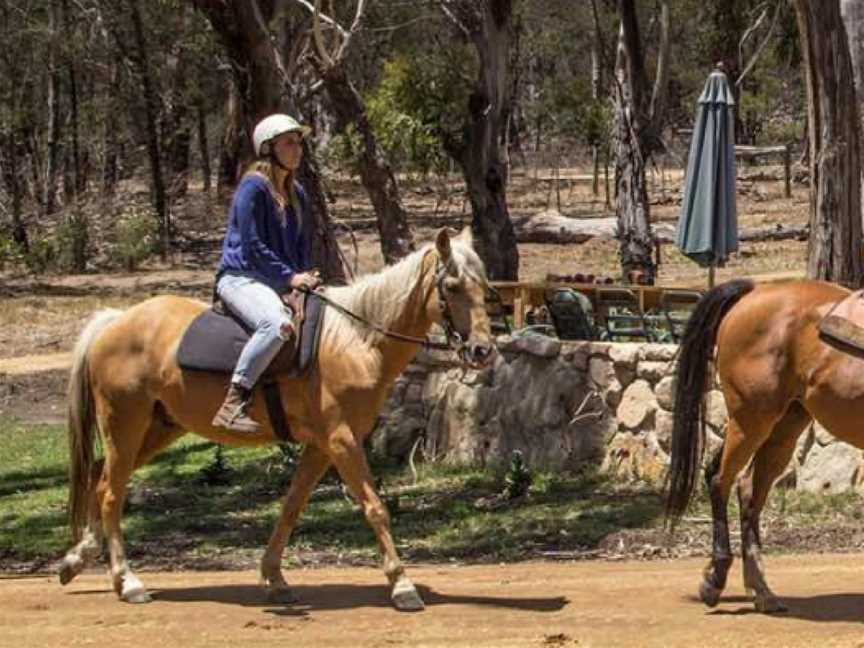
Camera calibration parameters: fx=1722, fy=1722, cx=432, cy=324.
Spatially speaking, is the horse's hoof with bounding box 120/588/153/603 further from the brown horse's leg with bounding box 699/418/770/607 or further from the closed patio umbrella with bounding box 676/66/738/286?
the closed patio umbrella with bounding box 676/66/738/286

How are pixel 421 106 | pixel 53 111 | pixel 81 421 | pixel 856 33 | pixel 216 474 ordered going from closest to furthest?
pixel 81 421 → pixel 216 474 → pixel 856 33 → pixel 421 106 → pixel 53 111

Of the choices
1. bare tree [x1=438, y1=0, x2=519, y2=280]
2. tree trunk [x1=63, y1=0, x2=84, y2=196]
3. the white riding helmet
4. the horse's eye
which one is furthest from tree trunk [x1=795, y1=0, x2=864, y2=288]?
tree trunk [x1=63, y1=0, x2=84, y2=196]

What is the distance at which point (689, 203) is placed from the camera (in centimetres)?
1603

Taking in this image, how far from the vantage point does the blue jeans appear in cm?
846

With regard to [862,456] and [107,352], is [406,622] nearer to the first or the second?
[107,352]

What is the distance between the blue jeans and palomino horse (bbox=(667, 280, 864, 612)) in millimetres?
2093

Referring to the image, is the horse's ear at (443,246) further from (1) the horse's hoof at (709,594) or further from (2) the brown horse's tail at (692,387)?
(1) the horse's hoof at (709,594)

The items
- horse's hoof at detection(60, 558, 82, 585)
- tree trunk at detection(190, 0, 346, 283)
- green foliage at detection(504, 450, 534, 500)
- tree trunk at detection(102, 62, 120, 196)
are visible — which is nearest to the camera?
horse's hoof at detection(60, 558, 82, 585)

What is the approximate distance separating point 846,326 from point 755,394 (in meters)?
0.56

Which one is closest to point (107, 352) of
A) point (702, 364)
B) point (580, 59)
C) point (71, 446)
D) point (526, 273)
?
point (71, 446)

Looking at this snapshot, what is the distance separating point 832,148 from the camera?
1454 centimetres

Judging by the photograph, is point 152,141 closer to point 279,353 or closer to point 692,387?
point 279,353

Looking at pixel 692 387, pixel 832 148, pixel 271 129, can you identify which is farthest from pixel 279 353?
pixel 832 148

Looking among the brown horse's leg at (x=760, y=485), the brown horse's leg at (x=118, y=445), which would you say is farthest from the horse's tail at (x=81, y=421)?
the brown horse's leg at (x=760, y=485)
